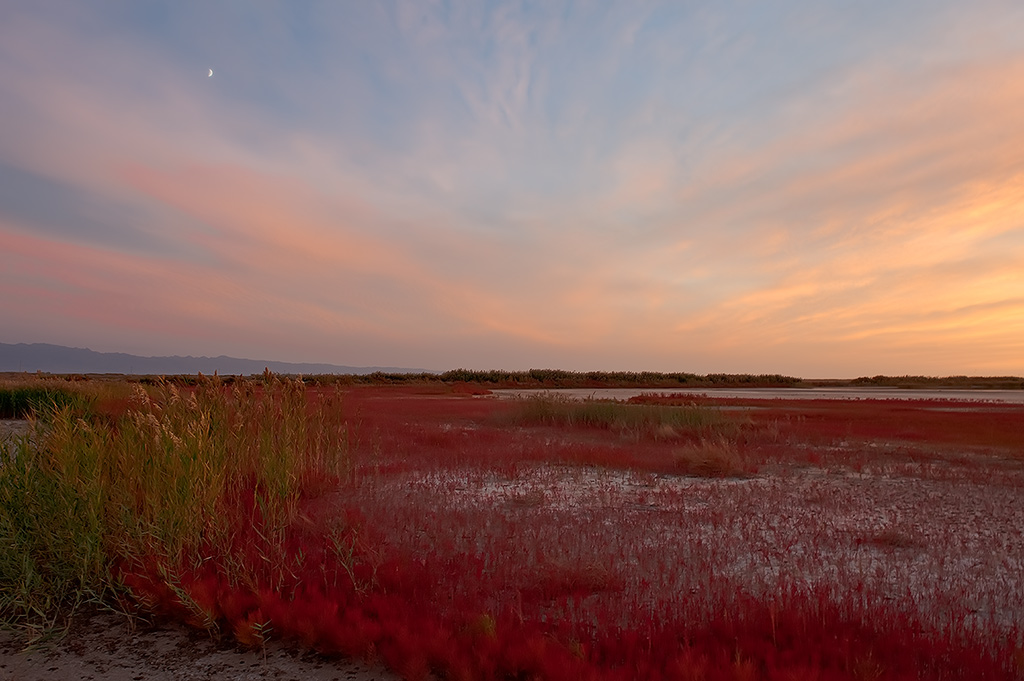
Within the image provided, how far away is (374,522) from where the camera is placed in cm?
654

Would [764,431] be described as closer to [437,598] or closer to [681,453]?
[681,453]

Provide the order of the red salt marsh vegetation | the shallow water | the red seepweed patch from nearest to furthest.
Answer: the red seepweed patch, the red salt marsh vegetation, the shallow water

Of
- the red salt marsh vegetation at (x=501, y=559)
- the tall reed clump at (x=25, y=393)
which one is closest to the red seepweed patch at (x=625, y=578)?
the red salt marsh vegetation at (x=501, y=559)

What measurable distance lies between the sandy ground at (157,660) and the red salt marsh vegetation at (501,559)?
14 cm

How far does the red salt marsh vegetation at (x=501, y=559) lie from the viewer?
3736mm

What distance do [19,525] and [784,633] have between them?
6.78 m

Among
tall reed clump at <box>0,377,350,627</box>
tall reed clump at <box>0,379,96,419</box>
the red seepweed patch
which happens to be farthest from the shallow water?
tall reed clump at <box>0,377,350,627</box>

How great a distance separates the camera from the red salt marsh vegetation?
3736 millimetres

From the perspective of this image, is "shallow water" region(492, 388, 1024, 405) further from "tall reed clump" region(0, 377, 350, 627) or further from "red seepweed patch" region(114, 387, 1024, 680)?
"tall reed clump" region(0, 377, 350, 627)

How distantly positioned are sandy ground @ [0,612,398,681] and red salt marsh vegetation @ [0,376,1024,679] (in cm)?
14

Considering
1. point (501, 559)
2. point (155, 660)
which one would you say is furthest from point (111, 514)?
point (501, 559)

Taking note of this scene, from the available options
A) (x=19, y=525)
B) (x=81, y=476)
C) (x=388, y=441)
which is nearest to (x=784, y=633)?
(x=81, y=476)

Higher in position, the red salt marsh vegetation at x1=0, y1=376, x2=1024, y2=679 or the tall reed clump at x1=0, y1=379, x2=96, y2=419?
the tall reed clump at x1=0, y1=379, x2=96, y2=419

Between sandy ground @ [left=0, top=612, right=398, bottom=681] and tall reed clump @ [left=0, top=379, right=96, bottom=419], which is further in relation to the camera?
tall reed clump @ [left=0, top=379, right=96, bottom=419]
